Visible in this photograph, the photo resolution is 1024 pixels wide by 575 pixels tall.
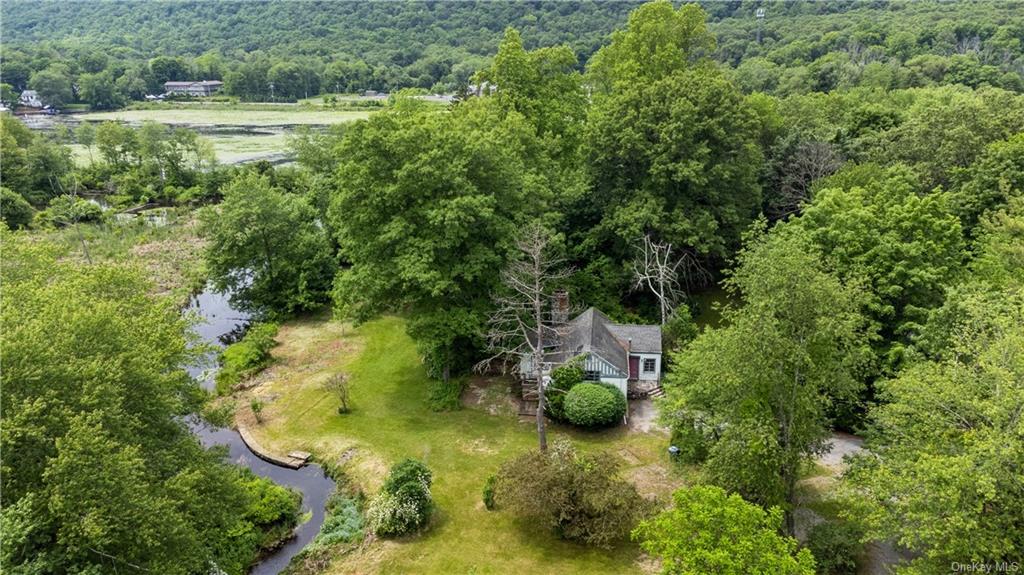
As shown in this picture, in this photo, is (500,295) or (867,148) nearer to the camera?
(500,295)

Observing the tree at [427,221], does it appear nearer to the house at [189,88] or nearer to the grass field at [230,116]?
the grass field at [230,116]

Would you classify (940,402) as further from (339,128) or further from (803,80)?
(803,80)

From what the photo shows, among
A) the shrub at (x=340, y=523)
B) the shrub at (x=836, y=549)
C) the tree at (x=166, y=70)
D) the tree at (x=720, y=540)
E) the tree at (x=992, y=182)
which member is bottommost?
the shrub at (x=340, y=523)

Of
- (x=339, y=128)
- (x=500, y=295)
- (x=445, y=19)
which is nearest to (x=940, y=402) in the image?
(x=500, y=295)

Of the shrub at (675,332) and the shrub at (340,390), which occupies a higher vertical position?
the shrub at (675,332)

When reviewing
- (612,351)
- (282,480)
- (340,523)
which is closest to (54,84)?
(282,480)

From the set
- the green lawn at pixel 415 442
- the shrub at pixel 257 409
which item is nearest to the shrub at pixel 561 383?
the green lawn at pixel 415 442
